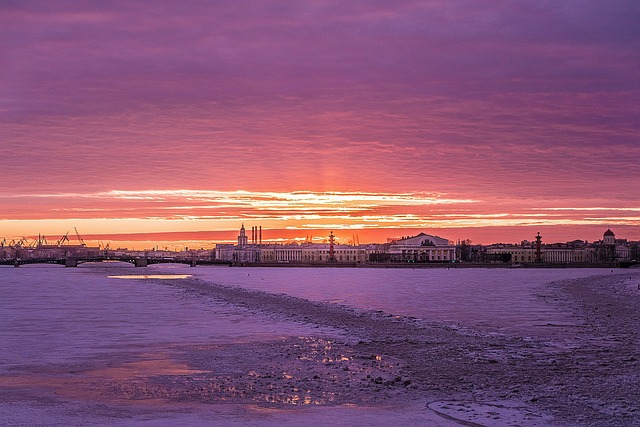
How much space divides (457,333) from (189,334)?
9405 millimetres

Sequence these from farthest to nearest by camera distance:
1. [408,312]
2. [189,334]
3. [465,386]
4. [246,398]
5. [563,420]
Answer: [408,312] < [189,334] < [465,386] < [246,398] < [563,420]

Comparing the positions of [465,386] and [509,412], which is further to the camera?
[465,386]

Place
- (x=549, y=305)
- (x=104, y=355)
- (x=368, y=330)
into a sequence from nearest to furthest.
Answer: (x=104, y=355)
(x=368, y=330)
(x=549, y=305)

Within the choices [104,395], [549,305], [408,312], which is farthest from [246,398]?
[549,305]

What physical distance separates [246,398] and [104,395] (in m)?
2.82

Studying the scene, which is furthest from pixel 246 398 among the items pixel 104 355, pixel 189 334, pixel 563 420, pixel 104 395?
pixel 189 334

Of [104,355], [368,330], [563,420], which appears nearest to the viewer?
[563,420]

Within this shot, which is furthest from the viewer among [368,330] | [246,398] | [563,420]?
[368,330]

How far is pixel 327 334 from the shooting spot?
27.4m

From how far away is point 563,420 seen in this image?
508 inches

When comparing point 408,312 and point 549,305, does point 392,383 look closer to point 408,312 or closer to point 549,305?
point 408,312

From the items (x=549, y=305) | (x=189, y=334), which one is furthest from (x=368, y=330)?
(x=549, y=305)

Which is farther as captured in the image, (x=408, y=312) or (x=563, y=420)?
(x=408, y=312)

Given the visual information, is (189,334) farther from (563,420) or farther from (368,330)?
(563,420)
